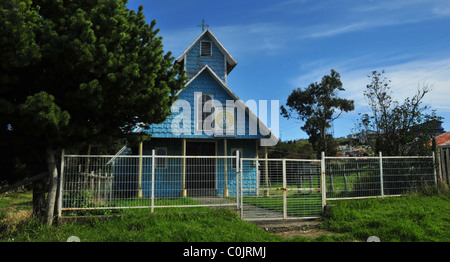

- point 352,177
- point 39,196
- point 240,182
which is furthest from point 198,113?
point 39,196

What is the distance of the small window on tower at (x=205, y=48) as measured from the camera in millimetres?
18344

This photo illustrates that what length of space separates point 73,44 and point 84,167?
10.00 ft

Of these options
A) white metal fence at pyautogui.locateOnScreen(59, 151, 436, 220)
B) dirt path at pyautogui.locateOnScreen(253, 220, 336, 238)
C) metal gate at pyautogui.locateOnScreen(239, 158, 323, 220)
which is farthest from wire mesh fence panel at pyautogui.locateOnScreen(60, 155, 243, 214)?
metal gate at pyautogui.locateOnScreen(239, 158, 323, 220)

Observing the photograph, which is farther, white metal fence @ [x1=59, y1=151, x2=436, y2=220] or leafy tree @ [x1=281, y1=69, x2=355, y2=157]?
leafy tree @ [x1=281, y1=69, x2=355, y2=157]

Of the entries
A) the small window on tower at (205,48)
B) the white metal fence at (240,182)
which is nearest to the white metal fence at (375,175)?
the white metal fence at (240,182)

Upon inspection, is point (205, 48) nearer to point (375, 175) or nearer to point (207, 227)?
point (375, 175)

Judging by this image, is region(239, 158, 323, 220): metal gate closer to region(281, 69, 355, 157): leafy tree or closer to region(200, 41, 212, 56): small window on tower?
region(200, 41, 212, 56): small window on tower

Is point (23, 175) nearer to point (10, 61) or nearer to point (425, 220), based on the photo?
point (10, 61)

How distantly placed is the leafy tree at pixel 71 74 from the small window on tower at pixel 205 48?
10288 millimetres

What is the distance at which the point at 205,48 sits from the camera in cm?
1844

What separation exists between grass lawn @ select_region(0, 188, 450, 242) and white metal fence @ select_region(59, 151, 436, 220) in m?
0.46

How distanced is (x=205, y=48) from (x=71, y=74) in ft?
40.1

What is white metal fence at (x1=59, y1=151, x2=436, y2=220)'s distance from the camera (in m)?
7.69
